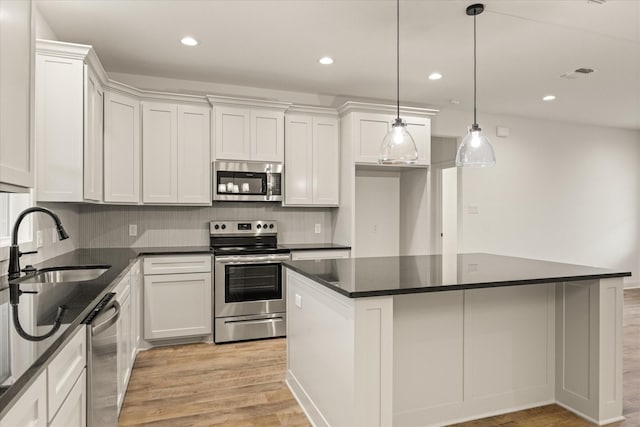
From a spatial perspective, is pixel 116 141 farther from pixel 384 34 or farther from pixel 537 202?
pixel 537 202

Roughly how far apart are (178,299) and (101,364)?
216 cm

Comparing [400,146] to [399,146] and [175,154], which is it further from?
[175,154]

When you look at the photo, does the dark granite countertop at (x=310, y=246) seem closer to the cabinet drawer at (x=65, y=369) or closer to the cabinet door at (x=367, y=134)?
the cabinet door at (x=367, y=134)

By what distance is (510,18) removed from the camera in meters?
3.01

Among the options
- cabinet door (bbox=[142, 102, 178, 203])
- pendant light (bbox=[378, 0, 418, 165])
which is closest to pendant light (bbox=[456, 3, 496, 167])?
pendant light (bbox=[378, 0, 418, 165])

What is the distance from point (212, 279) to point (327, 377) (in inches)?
81.2

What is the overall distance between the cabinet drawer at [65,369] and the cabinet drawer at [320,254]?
108 inches

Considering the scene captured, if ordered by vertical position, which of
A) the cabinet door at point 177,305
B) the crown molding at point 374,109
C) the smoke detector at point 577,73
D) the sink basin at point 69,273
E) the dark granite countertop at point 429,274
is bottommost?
the cabinet door at point 177,305

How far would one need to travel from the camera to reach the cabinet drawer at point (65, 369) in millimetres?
1171

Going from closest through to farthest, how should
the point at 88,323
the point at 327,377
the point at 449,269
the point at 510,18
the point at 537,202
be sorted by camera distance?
the point at 88,323, the point at 327,377, the point at 449,269, the point at 510,18, the point at 537,202

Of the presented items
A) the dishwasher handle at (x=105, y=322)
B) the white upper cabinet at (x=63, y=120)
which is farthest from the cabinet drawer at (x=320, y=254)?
the dishwasher handle at (x=105, y=322)

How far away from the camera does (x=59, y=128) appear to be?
2.92 m

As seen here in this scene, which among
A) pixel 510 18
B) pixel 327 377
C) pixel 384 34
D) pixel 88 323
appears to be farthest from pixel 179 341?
pixel 510 18

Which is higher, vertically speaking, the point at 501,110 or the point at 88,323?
the point at 501,110
